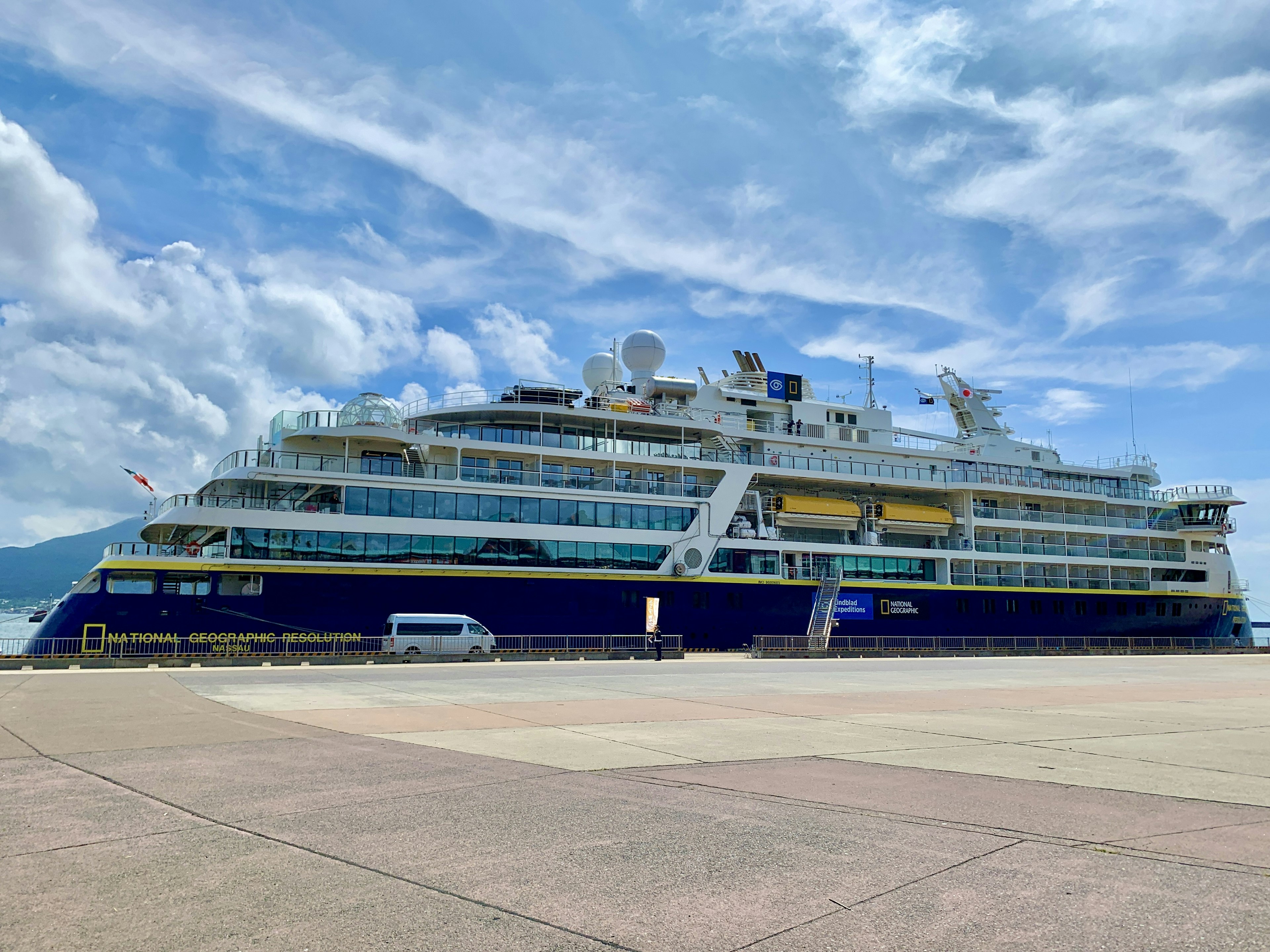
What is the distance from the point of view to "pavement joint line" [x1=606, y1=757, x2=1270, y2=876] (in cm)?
586

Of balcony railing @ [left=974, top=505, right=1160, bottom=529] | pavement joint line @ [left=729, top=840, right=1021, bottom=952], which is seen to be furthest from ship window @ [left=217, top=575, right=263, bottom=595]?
balcony railing @ [left=974, top=505, right=1160, bottom=529]

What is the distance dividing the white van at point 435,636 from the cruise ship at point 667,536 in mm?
1214

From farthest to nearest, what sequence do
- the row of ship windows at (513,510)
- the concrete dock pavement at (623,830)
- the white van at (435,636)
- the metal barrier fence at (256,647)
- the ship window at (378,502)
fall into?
the row of ship windows at (513,510)
the ship window at (378,502)
the white van at (435,636)
the metal barrier fence at (256,647)
the concrete dock pavement at (623,830)

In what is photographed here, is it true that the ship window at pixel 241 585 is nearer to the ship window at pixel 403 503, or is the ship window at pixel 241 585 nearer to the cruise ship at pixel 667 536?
the cruise ship at pixel 667 536

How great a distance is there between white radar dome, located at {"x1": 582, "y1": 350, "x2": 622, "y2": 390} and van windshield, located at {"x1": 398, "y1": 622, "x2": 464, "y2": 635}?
20.2m

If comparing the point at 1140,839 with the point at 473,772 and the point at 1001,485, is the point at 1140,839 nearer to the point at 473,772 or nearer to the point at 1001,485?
the point at 473,772

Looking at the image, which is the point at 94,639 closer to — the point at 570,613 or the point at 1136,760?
the point at 570,613

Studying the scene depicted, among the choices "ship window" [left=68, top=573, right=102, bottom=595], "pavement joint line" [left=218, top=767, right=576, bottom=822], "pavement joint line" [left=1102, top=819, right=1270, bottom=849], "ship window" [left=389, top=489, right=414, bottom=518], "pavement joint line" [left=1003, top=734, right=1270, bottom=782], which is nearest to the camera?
"pavement joint line" [left=1102, top=819, right=1270, bottom=849]

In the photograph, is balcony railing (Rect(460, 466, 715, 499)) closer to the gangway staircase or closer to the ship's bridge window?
the gangway staircase

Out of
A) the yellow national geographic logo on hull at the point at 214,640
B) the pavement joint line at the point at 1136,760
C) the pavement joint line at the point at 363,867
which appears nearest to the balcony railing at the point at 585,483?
the yellow national geographic logo on hull at the point at 214,640

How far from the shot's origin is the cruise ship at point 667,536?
33.2 m

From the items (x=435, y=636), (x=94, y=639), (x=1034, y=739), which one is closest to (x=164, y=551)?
(x=94, y=639)

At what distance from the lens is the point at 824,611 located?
4344 cm

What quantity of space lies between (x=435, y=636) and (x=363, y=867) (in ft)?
92.4
